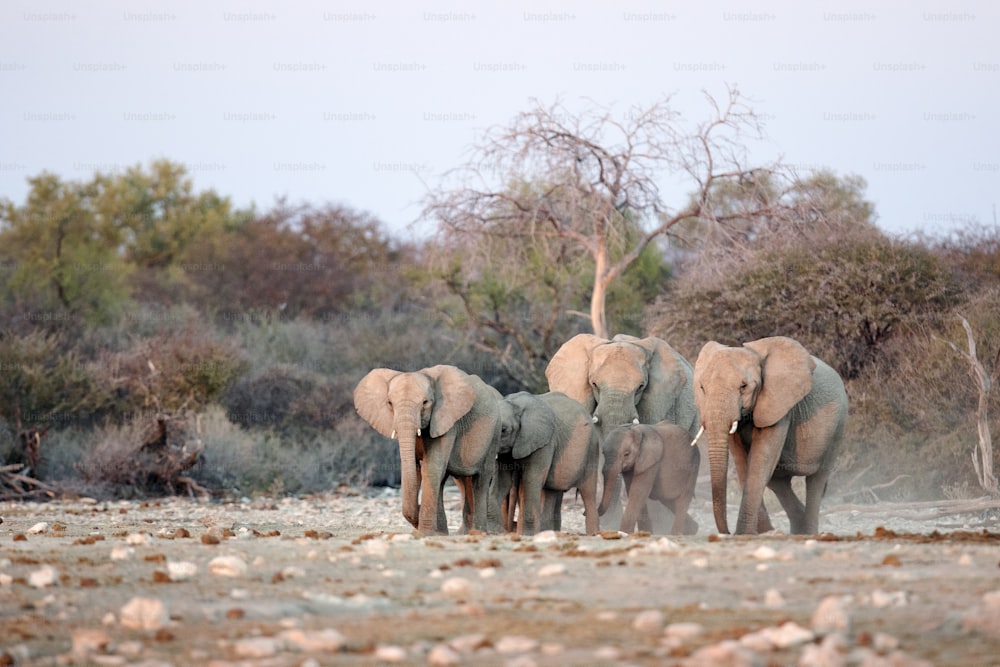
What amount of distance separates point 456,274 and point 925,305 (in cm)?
893

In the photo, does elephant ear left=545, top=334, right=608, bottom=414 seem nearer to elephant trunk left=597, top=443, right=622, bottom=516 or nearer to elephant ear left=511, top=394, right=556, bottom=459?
elephant trunk left=597, top=443, right=622, bottom=516

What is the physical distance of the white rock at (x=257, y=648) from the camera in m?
5.88

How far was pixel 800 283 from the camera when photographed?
22078mm

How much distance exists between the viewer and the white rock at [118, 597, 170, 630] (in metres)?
6.48

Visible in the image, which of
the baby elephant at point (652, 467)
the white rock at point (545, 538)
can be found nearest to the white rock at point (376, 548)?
the white rock at point (545, 538)

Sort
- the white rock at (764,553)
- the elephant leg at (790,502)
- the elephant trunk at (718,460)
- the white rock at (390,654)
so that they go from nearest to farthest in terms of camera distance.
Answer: the white rock at (390,654) → the white rock at (764,553) → the elephant trunk at (718,460) → the elephant leg at (790,502)

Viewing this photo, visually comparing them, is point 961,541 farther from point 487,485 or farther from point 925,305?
point 925,305

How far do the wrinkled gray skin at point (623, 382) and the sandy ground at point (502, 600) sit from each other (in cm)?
477

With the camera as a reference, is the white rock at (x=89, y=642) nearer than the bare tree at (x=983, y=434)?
Yes

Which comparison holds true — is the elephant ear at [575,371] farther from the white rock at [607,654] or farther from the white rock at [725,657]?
the white rock at [725,657]

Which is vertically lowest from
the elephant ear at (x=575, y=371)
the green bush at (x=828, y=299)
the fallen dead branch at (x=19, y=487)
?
the fallen dead branch at (x=19, y=487)

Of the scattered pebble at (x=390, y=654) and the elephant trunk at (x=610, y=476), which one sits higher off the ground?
the elephant trunk at (x=610, y=476)

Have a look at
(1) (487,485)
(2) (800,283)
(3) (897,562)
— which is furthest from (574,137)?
(3) (897,562)

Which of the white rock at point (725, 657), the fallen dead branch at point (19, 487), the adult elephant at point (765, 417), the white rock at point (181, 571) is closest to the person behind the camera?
the white rock at point (725, 657)
